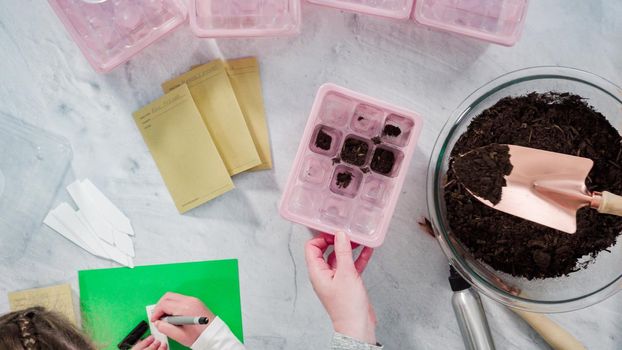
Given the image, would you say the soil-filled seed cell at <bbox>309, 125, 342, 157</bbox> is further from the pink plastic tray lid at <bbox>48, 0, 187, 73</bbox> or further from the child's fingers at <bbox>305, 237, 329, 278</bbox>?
the pink plastic tray lid at <bbox>48, 0, 187, 73</bbox>

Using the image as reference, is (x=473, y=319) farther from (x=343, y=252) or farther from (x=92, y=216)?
(x=92, y=216)

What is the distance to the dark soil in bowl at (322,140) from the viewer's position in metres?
0.87

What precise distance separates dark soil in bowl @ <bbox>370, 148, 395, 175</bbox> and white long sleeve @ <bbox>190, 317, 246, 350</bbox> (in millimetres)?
387

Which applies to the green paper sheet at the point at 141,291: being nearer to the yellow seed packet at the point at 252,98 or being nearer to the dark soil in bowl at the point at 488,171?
the yellow seed packet at the point at 252,98

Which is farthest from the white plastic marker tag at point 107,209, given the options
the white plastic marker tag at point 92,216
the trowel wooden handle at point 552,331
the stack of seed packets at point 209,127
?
the trowel wooden handle at point 552,331

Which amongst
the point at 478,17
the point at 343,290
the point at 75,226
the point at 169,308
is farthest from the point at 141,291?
the point at 478,17

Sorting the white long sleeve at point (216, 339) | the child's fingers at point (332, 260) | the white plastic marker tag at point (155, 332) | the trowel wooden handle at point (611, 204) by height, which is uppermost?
the trowel wooden handle at point (611, 204)

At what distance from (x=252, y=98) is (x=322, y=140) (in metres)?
0.16

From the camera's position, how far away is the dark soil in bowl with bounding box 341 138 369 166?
0.87 metres

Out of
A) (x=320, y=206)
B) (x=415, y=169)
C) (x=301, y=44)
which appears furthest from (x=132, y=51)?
(x=415, y=169)

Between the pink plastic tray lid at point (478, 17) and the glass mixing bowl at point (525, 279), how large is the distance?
0.25 ft

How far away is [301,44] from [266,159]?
209 mm

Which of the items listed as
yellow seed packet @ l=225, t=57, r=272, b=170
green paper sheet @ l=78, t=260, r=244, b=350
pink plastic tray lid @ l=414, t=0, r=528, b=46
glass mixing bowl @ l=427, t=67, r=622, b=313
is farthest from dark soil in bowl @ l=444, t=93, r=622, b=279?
green paper sheet @ l=78, t=260, r=244, b=350

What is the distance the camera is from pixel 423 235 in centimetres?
95
